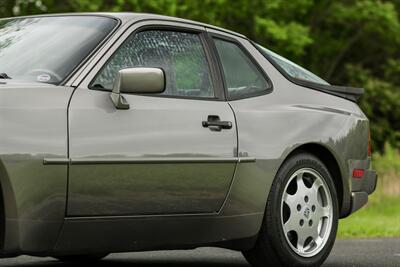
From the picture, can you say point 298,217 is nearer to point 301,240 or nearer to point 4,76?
point 301,240

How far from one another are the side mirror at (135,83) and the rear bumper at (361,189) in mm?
1997

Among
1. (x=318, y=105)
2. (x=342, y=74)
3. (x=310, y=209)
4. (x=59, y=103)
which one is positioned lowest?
(x=342, y=74)

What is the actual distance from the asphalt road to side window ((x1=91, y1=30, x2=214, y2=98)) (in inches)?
60.9

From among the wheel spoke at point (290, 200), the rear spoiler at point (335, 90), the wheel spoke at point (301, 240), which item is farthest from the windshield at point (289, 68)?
the wheel spoke at point (301, 240)

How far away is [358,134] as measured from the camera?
738cm

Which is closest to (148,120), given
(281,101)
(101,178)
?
(101,178)

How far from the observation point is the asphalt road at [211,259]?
25.0 ft

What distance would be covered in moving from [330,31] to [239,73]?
94.0 ft

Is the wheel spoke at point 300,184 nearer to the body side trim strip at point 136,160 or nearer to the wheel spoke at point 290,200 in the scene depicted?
the wheel spoke at point 290,200

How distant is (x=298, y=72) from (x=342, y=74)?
2683 centimetres

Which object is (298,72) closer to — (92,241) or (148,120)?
(148,120)

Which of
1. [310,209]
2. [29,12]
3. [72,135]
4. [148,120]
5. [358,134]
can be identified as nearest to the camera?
[72,135]

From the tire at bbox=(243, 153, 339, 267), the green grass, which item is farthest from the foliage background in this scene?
the tire at bbox=(243, 153, 339, 267)

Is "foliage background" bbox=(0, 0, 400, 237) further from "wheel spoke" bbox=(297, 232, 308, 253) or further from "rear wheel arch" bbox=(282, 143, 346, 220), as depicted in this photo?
"wheel spoke" bbox=(297, 232, 308, 253)
